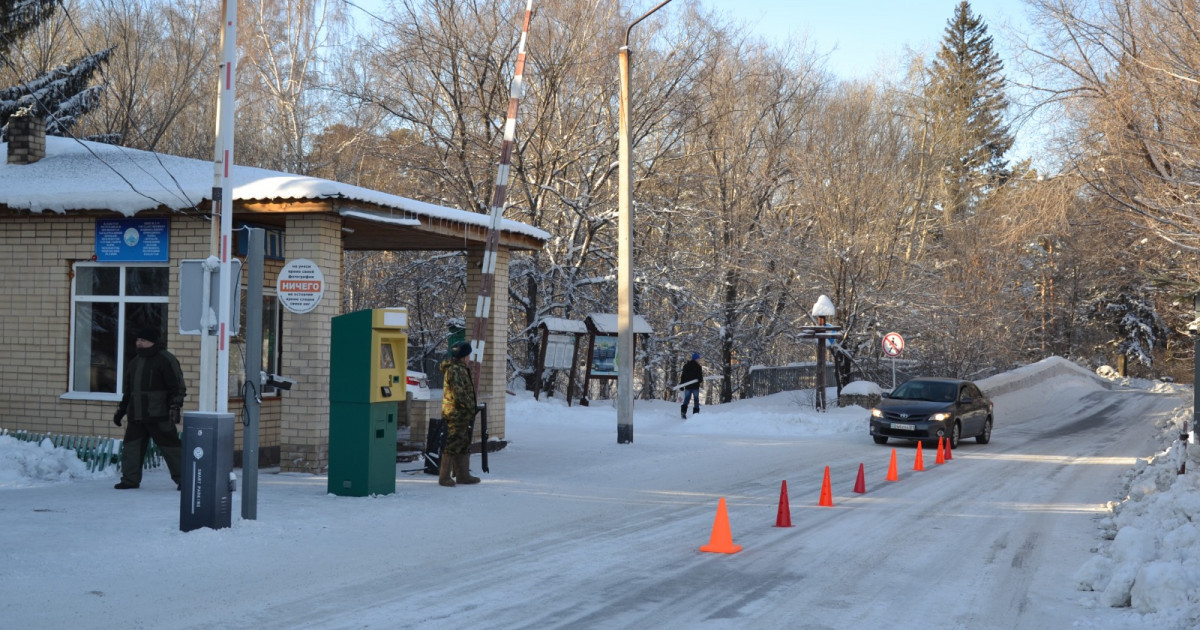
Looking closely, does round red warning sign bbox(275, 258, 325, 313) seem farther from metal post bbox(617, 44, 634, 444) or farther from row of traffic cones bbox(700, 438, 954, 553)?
metal post bbox(617, 44, 634, 444)

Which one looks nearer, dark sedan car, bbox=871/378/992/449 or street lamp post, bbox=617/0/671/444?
street lamp post, bbox=617/0/671/444

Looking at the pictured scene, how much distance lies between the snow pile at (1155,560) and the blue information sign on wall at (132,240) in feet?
39.8

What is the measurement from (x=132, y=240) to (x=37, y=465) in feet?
11.0

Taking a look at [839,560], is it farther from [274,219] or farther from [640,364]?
[640,364]

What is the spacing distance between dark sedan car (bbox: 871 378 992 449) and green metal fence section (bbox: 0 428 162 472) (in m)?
14.4

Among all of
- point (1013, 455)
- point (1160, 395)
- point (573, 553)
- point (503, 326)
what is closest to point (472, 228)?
point (503, 326)

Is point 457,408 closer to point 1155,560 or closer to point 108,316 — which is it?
point 108,316

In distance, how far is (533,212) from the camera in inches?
1133

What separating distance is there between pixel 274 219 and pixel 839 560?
9.41 m

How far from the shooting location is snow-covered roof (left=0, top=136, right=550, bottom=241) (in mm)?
13359

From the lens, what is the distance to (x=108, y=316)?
1485 cm

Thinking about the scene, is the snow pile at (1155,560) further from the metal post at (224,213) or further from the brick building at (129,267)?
the brick building at (129,267)

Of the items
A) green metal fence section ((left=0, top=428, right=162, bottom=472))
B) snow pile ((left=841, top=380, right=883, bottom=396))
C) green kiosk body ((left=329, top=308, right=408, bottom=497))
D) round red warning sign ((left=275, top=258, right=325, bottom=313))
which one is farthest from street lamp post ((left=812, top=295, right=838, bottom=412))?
green metal fence section ((left=0, top=428, right=162, bottom=472))

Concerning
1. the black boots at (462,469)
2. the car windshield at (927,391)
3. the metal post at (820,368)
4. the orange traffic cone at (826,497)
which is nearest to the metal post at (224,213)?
the black boots at (462,469)
